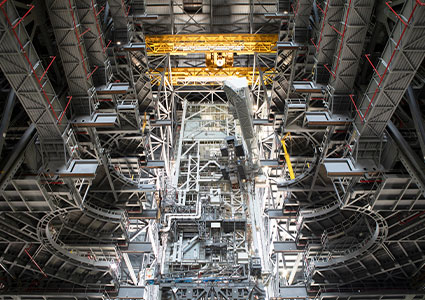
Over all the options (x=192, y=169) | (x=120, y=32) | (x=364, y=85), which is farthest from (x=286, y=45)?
(x=192, y=169)

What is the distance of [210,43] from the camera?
2650 centimetres

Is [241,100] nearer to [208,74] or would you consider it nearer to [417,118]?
[208,74]

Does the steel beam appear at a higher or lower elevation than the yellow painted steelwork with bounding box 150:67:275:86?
lower

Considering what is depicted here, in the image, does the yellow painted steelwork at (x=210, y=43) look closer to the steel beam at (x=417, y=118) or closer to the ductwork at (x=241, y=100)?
the ductwork at (x=241, y=100)

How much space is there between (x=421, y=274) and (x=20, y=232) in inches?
773

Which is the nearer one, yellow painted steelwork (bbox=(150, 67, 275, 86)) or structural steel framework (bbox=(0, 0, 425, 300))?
structural steel framework (bbox=(0, 0, 425, 300))

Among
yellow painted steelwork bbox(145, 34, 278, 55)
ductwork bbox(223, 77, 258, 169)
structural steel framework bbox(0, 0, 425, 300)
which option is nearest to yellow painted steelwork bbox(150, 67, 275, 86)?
structural steel framework bbox(0, 0, 425, 300)

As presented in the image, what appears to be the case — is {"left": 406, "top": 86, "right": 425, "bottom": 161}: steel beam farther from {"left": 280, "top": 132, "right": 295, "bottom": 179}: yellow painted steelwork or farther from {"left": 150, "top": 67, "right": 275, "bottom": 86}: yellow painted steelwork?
{"left": 150, "top": 67, "right": 275, "bottom": 86}: yellow painted steelwork

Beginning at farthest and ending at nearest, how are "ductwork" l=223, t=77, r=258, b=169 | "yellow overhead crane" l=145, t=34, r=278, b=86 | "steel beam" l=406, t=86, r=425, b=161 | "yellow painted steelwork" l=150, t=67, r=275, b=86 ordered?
"yellow painted steelwork" l=150, t=67, r=275, b=86
"yellow overhead crane" l=145, t=34, r=278, b=86
"ductwork" l=223, t=77, r=258, b=169
"steel beam" l=406, t=86, r=425, b=161

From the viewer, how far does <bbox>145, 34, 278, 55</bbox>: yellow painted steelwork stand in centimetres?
2655

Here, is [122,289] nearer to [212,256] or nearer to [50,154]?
[212,256]

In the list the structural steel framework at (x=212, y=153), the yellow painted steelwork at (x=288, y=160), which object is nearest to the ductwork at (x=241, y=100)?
the structural steel framework at (x=212, y=153)

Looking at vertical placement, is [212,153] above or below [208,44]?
below

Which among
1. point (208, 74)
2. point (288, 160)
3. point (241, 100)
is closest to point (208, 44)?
point (208, 74)
